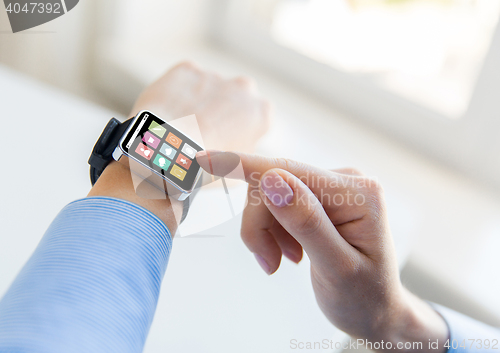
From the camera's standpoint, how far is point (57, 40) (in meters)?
1.00

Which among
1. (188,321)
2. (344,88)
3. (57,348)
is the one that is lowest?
(188,321)

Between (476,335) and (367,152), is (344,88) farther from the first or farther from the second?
(476,335)

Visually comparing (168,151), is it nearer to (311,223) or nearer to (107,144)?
(107,144)

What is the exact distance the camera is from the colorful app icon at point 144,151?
1.53 feet

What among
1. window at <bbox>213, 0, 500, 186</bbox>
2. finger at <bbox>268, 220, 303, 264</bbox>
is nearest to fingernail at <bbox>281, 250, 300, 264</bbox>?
finger at <bbox>268, 220, 303, 264</bbox>

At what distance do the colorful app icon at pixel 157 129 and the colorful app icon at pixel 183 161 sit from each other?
0.03 m

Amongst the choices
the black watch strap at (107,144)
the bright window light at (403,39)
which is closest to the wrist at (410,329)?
the black watch strap at (107,144)

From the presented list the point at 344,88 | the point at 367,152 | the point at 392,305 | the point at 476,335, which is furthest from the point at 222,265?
the point at 344,88

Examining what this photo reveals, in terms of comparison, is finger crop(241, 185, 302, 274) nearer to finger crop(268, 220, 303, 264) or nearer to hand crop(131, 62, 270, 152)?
finger crop(268, 220, 303, 264)

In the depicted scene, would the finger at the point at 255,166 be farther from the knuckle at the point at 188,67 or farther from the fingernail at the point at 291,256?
the knuckle at the point at 188,67

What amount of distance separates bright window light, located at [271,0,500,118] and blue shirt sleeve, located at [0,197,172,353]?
735 millimetres

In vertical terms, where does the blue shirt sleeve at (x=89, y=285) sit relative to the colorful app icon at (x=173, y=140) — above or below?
below

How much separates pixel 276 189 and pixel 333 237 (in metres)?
0.08

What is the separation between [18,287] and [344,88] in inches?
33.7
